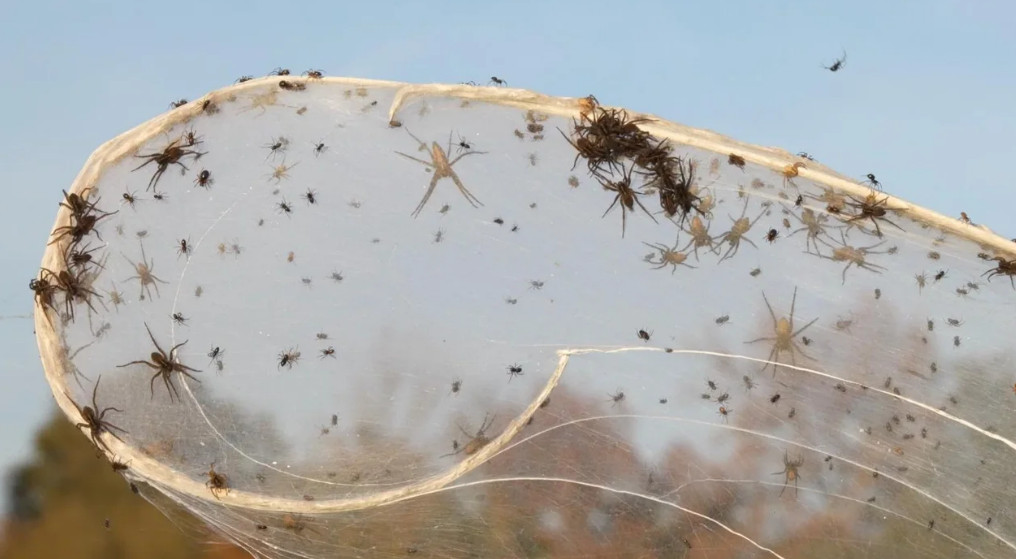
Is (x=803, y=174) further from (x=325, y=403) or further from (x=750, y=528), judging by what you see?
(x=325, y=403)

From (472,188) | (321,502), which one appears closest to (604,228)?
(472,188)

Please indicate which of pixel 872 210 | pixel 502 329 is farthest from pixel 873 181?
pixel 502 329

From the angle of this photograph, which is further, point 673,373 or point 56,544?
point 56,544

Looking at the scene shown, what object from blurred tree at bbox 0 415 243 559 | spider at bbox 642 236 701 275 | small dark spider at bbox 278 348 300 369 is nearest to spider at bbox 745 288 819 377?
spider at bbox 642 236 701 275

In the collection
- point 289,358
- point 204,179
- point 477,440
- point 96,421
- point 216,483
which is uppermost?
point 204,179

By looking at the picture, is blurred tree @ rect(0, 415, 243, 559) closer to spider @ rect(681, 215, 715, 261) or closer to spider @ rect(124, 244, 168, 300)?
spider @ rect(124, 244, 168, 300)

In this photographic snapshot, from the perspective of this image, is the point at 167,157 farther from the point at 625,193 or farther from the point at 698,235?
the point at 698,235
